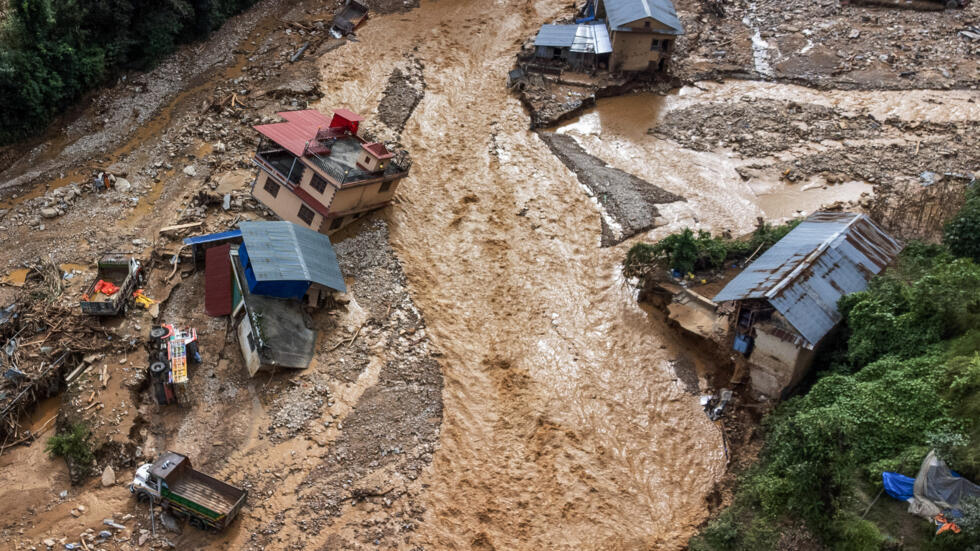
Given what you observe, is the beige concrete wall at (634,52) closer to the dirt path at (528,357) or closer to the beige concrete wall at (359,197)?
the dirt path at (528,357)

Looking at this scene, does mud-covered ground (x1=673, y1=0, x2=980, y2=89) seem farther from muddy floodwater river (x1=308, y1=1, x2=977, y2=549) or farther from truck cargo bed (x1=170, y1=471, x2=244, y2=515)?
truck cargo bed (x1=170, y1=471, x2=244, y2=515)

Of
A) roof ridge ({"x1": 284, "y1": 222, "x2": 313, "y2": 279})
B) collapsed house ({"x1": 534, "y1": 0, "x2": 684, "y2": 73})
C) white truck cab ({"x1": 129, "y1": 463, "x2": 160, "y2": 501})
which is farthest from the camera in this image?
collapsed house ({"x1": 534, "y1": 0, "x2": 684, "y2": 73})

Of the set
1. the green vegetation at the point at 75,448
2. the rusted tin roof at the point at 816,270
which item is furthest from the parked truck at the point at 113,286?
the rusted tin roof at the point at 816,270

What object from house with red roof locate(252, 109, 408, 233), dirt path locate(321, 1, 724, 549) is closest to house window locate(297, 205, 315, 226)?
house with red roof locate(252, 109, 408, 233)

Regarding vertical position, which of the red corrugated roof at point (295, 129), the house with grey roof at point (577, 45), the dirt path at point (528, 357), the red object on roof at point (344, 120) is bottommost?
the dirt path at point (528, 357)

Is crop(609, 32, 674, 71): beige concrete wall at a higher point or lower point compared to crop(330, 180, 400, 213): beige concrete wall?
higher

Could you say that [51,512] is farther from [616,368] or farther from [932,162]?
[932,162]

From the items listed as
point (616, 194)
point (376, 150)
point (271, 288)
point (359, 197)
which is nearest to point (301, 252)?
point (271, 288)
